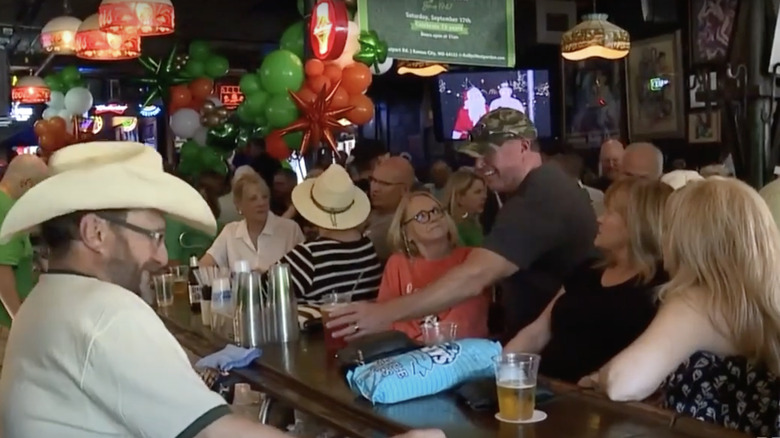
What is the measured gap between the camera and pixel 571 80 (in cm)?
941

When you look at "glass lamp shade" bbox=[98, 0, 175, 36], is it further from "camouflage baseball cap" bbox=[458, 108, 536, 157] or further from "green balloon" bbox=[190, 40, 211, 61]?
"camouflage baseball cap" bbox=[458, 108, 536, 157]

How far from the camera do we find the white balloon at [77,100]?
31.9 feet

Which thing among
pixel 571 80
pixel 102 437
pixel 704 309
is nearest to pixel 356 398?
pixel 102 437

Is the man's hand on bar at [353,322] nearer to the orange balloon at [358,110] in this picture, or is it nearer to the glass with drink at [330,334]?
the glass with drink at [330,334]

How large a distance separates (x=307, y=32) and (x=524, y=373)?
384cm

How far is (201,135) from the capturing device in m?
7.99

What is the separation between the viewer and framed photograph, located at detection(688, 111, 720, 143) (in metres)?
7.40

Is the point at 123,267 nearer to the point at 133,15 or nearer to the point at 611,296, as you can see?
the point at 611,296

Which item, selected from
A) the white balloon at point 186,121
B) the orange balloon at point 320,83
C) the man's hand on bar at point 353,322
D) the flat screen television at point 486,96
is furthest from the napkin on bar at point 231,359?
the flat screen television at point 486,96

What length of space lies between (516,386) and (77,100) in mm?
8667

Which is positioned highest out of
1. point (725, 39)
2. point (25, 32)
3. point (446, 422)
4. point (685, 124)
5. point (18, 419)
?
point (25, 32)

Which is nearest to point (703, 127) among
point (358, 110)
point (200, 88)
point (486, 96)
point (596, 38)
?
point (596, 38)

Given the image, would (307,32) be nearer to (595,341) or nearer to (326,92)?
(326,92)

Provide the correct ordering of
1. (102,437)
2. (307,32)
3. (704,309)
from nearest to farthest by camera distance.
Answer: (102,437), (704,309), (307,32)
